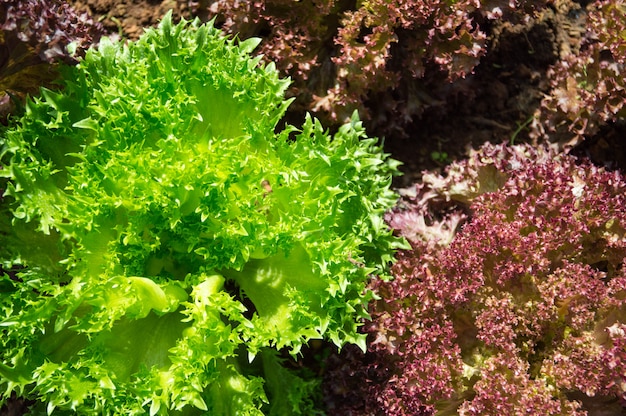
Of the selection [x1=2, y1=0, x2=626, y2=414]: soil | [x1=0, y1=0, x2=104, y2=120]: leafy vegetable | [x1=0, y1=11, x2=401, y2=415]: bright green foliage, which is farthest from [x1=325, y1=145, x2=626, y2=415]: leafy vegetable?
[x1=0, y1=0, x2=104, y2=120]: leafy vegetable

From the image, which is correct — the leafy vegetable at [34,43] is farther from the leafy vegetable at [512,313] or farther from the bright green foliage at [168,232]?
the leafy vegetable at [512,313]

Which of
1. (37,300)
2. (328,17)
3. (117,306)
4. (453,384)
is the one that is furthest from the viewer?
(328,17)

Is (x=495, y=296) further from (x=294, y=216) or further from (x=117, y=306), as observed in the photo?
(x=117, y=306)

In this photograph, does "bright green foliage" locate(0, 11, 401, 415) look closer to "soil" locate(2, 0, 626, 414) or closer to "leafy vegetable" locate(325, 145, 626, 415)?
"leafy vegetable" locate(325, 145, 626, 415)

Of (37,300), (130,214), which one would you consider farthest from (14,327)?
(130,214)

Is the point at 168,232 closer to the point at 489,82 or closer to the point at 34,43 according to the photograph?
the point at 34,43

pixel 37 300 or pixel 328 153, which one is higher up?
pixel 328 153

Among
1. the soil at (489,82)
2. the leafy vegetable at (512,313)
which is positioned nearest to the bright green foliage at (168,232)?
the leafy vegetable at (512,313)
